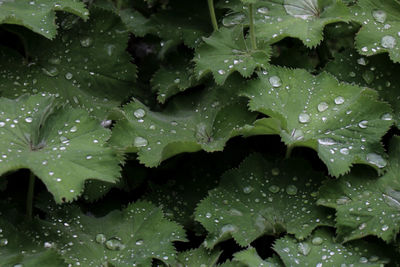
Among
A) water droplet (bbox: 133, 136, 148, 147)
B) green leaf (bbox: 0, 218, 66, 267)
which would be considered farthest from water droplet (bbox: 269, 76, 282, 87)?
green leaf (bbox: 0, 218, 66, 267)

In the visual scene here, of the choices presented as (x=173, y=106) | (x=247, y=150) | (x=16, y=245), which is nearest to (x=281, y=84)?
(x=247, y=150)

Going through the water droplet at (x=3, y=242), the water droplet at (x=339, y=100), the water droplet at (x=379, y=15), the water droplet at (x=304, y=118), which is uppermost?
the water droplet at (x=379, y=15)

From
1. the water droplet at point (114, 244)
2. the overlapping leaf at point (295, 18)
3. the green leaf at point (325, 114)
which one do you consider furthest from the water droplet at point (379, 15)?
the water droplet at point (114, 244)

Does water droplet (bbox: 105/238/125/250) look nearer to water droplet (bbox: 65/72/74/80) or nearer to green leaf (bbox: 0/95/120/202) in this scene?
green leaf (bbox: 0/95/120/202)

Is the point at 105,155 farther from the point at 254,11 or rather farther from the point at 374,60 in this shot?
the point at 374,60

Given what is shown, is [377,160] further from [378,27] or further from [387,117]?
[378,27]

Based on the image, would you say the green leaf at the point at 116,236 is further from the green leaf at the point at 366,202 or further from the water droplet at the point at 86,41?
the water droplet at the point at 86,41

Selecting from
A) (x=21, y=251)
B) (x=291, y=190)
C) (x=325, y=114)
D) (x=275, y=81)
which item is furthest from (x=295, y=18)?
(x=21, y=251)

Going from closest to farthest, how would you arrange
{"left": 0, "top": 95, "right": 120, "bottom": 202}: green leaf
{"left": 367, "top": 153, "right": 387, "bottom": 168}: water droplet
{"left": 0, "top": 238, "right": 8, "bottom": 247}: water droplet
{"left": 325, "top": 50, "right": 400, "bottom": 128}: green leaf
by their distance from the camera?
{"left": 0, "top": 95, "right": 120, "bottom": 202}: green leaf, {"left": 0, "top": 238, "right": 8, "bottom": 247}: water droplet, {"left": 367, "top": 153, "right": 387, "bottom": 168}: water droplet, {"left": 325, "top": 50, "right": 400, "bottom": 128}: green leaf
